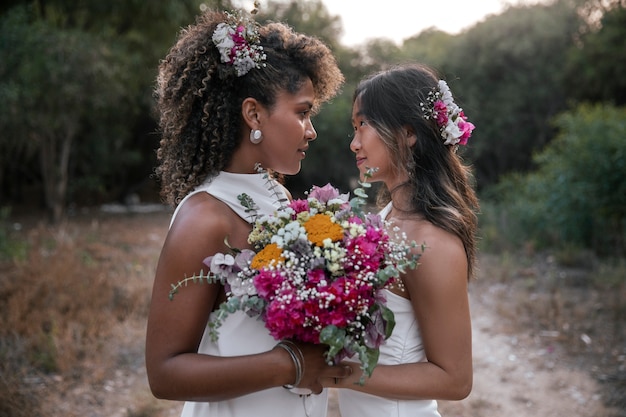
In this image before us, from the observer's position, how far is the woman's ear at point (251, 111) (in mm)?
2168

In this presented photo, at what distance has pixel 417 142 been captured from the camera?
2445mm

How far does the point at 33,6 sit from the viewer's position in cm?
1249

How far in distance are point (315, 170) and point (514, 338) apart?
11877 millimetres

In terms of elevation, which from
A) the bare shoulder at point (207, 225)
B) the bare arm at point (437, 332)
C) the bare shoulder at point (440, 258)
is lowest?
the bare arm at point (437, 332)

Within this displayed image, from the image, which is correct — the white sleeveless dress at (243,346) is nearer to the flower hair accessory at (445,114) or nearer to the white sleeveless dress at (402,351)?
the white sleeveless dress at (402,351)

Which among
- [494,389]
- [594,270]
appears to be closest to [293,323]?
[494,389]

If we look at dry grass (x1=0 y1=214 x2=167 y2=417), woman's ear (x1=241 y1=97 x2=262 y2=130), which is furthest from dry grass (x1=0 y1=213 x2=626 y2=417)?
woman's ear (x1=241 y1=97 x2=262 y2=130)

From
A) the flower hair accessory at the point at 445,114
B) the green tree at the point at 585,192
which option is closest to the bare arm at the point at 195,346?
the flower hair accessory at the point at 445,114

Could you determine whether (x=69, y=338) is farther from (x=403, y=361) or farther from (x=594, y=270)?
(x=594, y=270)

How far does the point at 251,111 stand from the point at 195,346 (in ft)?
2.86

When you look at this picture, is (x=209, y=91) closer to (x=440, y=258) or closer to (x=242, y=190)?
(x=242, y=190)

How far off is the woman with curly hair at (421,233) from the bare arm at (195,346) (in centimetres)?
20

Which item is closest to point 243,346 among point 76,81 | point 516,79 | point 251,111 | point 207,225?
point 207,225

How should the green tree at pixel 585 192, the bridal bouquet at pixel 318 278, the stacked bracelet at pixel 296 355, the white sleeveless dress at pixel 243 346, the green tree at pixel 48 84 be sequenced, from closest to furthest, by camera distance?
the bridal bouquet at pixel 318 278 → the stacked bracelet at pixel 296 355 → the white sleeveless dress at pixel 243 346 → the green tree at pixel 585 192 → the green tree at pixel 48 84
